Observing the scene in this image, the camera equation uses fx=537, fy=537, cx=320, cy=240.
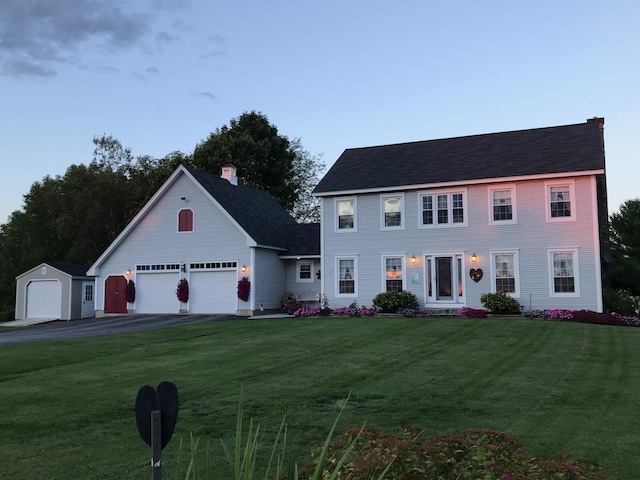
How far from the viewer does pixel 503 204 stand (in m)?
20.4

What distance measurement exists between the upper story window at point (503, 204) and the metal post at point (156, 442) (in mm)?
19301

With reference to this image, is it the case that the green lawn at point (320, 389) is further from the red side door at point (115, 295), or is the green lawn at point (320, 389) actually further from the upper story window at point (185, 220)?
the red side door at point (115, 295)

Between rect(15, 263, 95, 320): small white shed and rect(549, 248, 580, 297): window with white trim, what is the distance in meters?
22.1

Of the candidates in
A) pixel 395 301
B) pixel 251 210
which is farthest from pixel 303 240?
pixel 395 301

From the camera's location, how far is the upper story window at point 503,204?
20188 mm

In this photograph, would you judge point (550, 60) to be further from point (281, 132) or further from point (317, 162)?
point (317, 162)

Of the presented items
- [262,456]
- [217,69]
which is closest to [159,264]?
[217,69]

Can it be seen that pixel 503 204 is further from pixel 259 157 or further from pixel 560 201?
pixel 259 157

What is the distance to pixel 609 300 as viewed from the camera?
19.2m

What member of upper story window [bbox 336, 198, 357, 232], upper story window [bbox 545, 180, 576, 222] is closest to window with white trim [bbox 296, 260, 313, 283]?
upper story window [bbox 336, 198, 357, 232]

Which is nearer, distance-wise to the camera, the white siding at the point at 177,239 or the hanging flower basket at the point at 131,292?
the white siding at the point at 177,239

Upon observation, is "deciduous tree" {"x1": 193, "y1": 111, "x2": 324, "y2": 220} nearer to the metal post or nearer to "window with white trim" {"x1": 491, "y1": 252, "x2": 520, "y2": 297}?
"window with white trim" {"x1": 491, "y1": 252, "x2": 520, "y2": 297}

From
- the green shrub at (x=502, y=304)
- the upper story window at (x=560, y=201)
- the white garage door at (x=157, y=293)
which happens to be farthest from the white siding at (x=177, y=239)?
the upper story window at (x=560, y=201)

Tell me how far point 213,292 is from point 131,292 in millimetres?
4334
